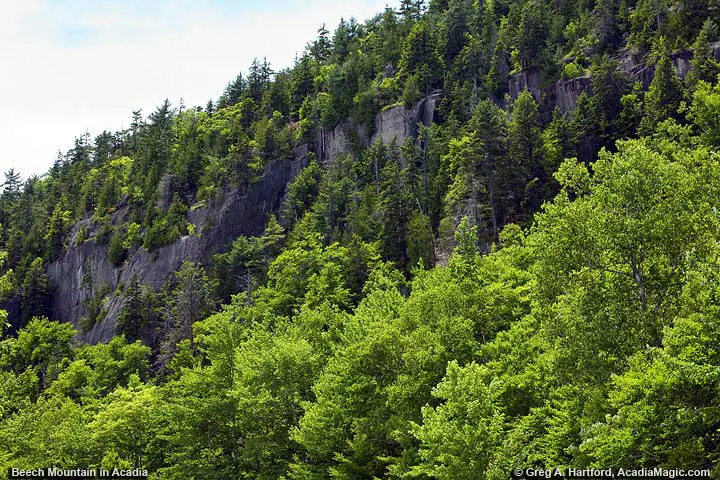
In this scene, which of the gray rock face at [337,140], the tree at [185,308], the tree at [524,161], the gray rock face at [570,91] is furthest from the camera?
the gray rock face at [337,140]

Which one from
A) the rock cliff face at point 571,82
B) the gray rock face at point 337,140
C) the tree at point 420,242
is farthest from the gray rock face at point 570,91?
the gray rock face at point 337,140

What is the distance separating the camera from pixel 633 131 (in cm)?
5638

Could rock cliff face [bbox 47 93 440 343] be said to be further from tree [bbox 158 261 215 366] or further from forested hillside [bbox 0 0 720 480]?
tree [bbox 158 261 215 366]

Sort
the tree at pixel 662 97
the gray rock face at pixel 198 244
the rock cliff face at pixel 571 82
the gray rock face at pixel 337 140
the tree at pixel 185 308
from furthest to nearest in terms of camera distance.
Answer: the gray rock face at pixel 198 244
the gray rock face at pixel 337 140
the tree at pixel 185 308
the rock cliff face at pixel 571 82
the tree at pixel 662 97

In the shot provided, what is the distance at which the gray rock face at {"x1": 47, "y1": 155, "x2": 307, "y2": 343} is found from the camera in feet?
274

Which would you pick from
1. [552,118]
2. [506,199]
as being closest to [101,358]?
[506,199]

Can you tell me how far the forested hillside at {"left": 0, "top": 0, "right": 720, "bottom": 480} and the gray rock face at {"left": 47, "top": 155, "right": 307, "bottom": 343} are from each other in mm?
395

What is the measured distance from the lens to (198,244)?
83.8 m

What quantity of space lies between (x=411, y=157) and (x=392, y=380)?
40.8m

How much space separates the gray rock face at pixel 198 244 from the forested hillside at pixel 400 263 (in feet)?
1.30

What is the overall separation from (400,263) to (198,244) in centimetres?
3473

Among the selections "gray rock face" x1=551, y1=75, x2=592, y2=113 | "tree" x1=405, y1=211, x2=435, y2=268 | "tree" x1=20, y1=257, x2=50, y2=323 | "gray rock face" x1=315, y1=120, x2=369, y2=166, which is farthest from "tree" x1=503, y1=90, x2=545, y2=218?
"tree" x1=20, y1=257, x2=50, y2=323

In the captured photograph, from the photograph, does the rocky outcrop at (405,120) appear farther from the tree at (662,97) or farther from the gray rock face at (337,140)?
the tree at (662,97)

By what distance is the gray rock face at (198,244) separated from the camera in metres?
83.6
